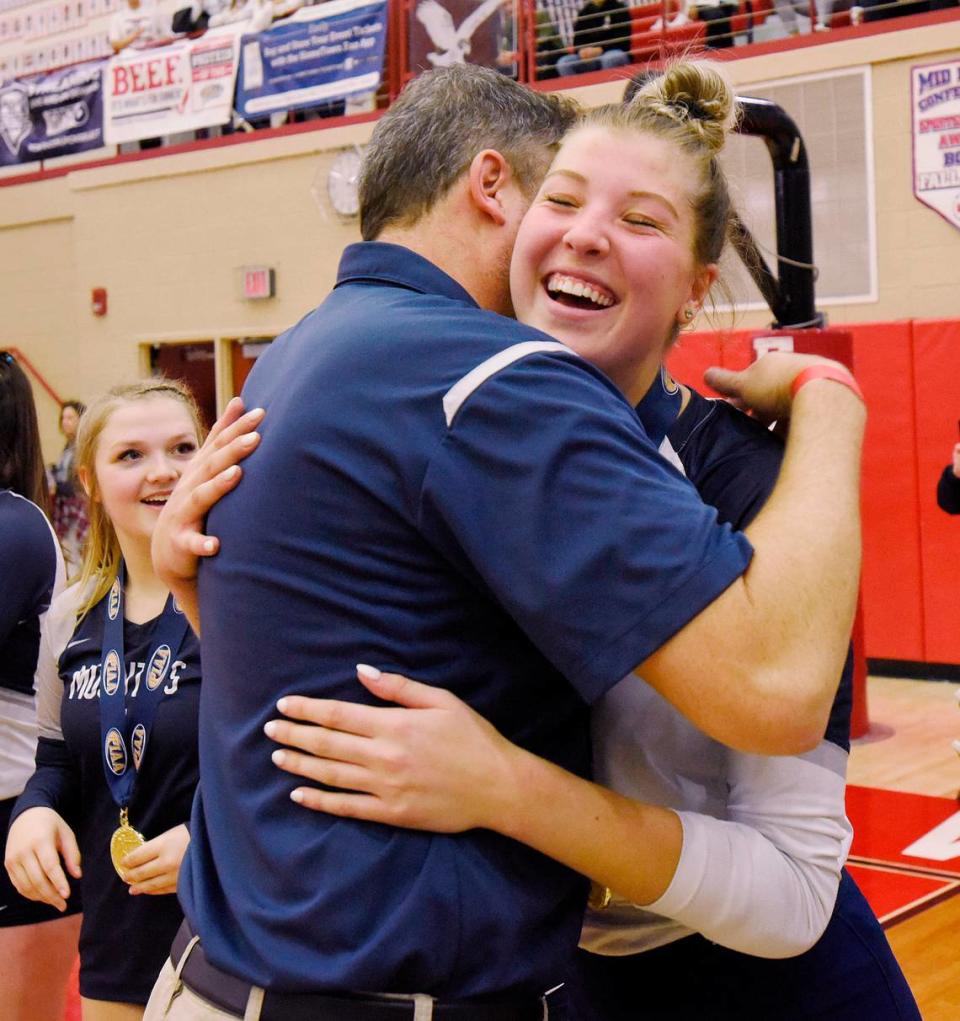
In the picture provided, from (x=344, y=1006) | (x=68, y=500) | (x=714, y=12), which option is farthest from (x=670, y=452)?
(x=68, y=500)

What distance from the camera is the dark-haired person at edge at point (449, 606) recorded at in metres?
1.13

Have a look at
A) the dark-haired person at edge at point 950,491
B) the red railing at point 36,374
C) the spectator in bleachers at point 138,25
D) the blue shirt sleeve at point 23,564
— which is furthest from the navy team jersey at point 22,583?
the red railing at point 36,374

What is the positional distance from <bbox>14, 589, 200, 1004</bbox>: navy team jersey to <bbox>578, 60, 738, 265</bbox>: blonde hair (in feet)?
3.85

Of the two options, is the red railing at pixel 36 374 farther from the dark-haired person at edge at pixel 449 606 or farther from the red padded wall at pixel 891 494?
the dark-haired person at edge at pixel 449 606

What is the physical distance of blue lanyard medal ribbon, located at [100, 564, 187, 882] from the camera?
7.29 ft

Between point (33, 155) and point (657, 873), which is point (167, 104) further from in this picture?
point (657, 873)

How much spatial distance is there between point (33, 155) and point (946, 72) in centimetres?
930

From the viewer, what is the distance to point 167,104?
12.0 m

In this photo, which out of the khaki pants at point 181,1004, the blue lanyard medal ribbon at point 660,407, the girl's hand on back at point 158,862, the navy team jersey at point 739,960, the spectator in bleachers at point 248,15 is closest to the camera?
the khaki pants at point 181,1004

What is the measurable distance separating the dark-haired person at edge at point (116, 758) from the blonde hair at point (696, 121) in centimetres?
117

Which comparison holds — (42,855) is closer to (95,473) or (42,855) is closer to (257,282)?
(95,473)

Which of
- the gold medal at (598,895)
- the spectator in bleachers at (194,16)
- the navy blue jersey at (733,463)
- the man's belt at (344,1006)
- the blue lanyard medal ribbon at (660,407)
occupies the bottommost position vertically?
the man's belt at (344,1006)

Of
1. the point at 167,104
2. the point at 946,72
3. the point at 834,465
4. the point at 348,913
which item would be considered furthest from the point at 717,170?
the point at 167,104

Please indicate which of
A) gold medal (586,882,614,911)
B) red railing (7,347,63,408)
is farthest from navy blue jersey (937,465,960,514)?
red railing (7,347,63,408)
